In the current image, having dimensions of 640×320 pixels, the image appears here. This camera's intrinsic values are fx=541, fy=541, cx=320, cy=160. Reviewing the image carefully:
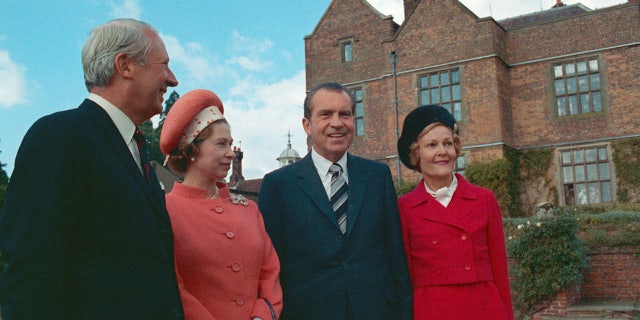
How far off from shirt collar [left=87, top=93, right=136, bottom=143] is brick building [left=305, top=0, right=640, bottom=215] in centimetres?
1714

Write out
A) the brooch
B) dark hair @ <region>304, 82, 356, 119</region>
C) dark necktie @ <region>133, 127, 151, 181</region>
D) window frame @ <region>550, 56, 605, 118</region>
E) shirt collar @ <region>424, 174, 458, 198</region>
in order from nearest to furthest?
dark necktie @ <region>133, 127, 151, 181</region> → the brooch → dark hair @ <region>304, 82, 356, 119</region> → shirt collar @ <region>424, 174, 458, 198</region> → window frame @ <region>550, 56, 605, 118</region>

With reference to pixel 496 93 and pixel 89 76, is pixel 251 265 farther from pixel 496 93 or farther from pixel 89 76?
pixel 496 93

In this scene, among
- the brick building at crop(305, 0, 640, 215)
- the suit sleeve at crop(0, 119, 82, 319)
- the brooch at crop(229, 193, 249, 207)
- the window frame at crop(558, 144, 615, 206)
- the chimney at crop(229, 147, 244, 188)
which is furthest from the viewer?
the chimney at crop(229, 147, 244, 188)

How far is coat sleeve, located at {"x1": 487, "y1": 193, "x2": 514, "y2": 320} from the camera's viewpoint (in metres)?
2.94

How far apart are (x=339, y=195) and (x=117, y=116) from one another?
134 centimetres

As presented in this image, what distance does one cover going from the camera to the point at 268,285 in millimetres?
2484

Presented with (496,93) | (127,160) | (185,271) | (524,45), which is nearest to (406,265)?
(185,271)

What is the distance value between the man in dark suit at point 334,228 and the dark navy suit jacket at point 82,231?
940 millimetres

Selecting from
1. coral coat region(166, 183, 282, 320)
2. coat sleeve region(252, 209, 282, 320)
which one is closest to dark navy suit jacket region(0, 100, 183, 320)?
coral coat region(166, 183, 282, 320)

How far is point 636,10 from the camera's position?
17.2m

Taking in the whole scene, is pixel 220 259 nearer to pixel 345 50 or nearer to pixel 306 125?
pixel 306 125

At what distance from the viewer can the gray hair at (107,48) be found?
73.4 inches

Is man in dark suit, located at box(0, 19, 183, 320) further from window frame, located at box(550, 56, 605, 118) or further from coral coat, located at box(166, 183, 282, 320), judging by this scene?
window frame, located at box(550, 56, 605, 118)

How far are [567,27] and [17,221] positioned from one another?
767 inches
